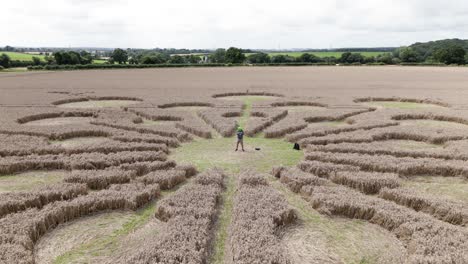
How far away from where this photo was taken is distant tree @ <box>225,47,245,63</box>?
5812 inches

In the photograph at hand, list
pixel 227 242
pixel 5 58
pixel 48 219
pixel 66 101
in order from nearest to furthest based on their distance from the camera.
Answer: pixel 227 242 → pixel 48 219 → pixel 66 101 → pixel 5 58

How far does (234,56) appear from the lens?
148000 millimetres

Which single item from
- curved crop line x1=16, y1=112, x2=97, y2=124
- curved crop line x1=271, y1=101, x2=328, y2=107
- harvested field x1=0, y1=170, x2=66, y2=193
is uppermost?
curved crop line x1=271, y1=101, x2=328, y2=107

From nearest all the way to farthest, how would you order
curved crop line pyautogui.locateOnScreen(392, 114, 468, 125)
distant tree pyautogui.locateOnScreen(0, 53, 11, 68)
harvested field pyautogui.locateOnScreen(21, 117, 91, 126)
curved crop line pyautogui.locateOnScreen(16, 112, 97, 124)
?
harvested field pyautogui.locateOnScreen(21, 117, 91, 126) < curved crop line pyautogui.locateOnScreen(392, 114, 468, 125) < curved crop line pyautogui.locateOnScreen(16, 112, 97, 124) < distant tree pyautogui.locateOnScreen(0, 53, 11, 68)

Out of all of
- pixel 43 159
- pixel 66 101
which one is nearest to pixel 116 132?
pixel 43 159

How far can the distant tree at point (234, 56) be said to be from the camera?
5812 inches

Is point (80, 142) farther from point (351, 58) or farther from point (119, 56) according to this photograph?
point (119, 56)

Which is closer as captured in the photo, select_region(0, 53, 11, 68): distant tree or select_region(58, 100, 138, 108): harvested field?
select_region(58, 100, 138, 108): harvested field

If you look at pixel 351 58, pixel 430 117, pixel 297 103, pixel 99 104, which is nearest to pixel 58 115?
pixel 99 104

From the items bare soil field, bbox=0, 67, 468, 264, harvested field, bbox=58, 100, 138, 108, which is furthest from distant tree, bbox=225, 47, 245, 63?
bare soil field, bbox=0, 67, 468, 264

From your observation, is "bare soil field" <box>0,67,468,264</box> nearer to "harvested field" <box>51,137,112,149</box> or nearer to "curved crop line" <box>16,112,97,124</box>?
"harvested field" <box>51,137,112,149</box>

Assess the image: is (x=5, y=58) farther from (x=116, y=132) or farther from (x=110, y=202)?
(x=110, y=202)

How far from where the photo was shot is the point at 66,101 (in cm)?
4088

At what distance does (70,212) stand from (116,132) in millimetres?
12203
